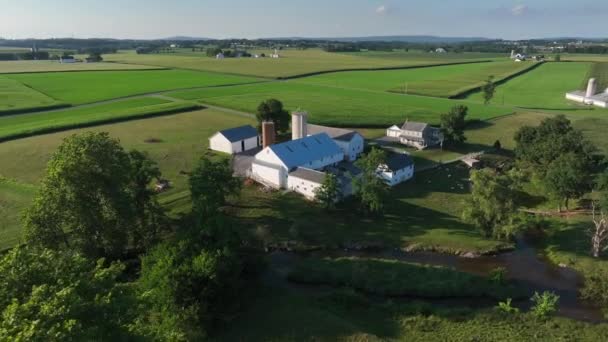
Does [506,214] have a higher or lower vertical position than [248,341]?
higher

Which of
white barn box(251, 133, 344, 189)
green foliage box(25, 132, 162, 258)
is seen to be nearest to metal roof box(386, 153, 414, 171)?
white barn box(251, 133, 344, 189)

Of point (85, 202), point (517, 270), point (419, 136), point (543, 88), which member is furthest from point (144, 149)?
point (543, 88)

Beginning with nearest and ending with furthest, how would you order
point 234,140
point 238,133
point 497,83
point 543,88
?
point 234,140, point 238,133, point 543,88, point 497,83

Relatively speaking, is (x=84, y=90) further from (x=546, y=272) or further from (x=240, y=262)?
(x=546, y=272)

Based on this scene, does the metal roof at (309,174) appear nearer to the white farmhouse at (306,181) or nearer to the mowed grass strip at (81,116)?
the white farmhouse at (306,181)

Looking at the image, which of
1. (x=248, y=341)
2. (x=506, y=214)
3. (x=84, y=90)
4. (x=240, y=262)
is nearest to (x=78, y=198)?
(x=240, y=262)

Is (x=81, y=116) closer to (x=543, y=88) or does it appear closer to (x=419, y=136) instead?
(x=419, y=136)

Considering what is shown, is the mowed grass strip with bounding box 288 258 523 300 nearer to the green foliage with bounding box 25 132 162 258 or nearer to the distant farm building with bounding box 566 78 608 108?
the green foliage with bounding box 25 132 162 258
